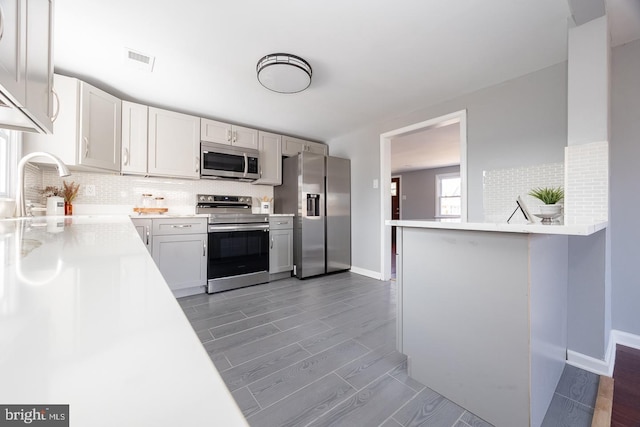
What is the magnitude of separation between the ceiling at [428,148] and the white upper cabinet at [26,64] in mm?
3362

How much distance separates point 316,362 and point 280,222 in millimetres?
2282

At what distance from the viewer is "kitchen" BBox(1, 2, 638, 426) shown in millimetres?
1949

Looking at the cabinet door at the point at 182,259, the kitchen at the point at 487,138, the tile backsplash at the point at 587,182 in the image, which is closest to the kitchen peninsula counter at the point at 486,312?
the tile backsplash at the point at 587,182

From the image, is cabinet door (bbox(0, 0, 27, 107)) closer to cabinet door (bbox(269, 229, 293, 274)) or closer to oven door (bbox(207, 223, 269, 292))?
oven door (bbox(207, 223, 269, 292))

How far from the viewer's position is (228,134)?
11.5 ft

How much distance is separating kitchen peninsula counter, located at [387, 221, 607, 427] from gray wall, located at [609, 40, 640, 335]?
90cm

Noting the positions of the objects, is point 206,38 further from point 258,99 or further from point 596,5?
point 596,5

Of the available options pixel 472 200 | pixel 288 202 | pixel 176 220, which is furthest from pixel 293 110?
pixel 472 200

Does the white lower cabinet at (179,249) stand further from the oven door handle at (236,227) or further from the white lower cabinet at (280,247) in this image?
the white lower cabinet at (280,247)

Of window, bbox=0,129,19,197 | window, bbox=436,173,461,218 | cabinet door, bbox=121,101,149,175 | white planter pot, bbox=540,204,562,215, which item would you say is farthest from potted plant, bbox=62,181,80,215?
window, bbox=436,173,461,218

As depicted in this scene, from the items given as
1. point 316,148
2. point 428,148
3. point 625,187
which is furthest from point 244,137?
point 625,187

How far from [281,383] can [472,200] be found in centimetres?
242

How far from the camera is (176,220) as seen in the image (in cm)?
288

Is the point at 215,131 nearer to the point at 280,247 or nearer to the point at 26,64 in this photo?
the point at 280,247
